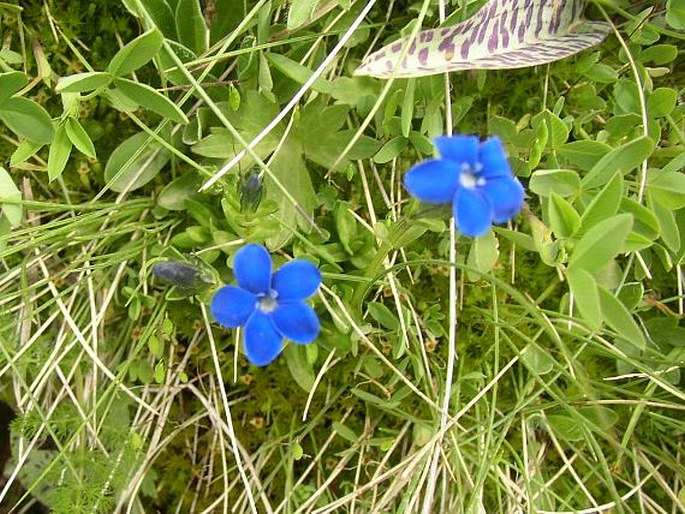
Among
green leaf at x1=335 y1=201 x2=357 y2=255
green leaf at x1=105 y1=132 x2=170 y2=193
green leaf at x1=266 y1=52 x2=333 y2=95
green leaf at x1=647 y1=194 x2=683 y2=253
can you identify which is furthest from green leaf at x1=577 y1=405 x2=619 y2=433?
green leaf at x1=105 y1=132 x2=170 y2=193

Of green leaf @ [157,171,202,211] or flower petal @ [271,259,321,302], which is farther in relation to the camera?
green leaf @ [157,171,202,211]

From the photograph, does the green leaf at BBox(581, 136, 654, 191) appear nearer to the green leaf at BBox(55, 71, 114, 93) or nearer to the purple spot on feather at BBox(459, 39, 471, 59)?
the purple spot on feather at BBox(459, 39, 471, 59)

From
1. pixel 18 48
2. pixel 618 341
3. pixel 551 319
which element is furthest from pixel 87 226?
pixel 618 341

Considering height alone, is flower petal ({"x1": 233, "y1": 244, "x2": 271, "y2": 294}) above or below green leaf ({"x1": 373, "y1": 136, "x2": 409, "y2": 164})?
above

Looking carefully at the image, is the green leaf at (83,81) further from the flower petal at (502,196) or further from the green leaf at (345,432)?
the green leaf at (345,432)

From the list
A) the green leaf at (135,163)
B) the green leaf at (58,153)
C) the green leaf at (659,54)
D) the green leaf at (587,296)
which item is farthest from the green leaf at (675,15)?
the green leaf at (58,153)

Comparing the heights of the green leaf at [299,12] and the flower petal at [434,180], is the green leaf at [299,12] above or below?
above

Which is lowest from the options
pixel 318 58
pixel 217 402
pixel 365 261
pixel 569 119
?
pixel 217 402

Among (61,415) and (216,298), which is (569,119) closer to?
(216,298)
